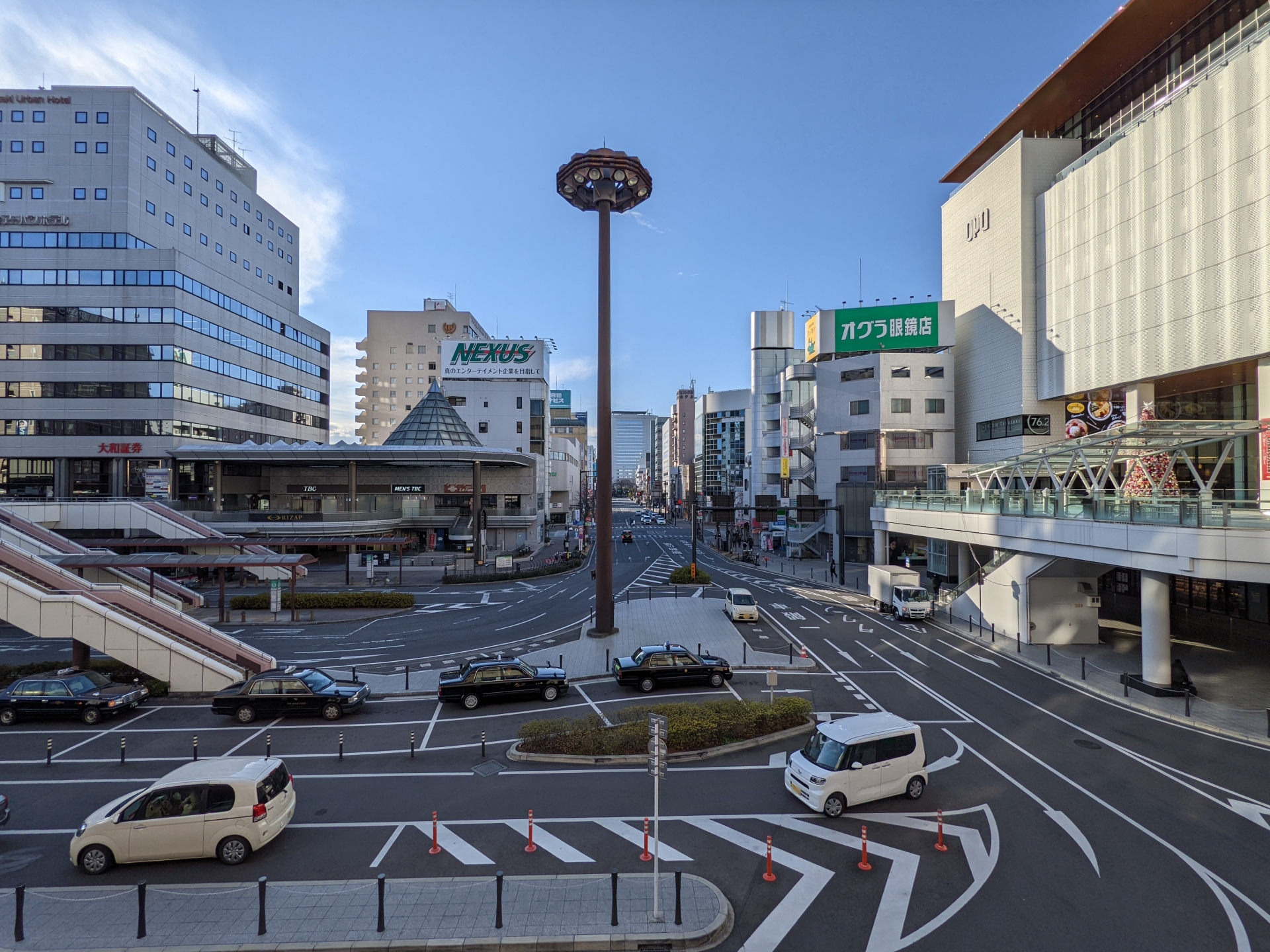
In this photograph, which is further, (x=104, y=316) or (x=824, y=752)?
(x=104, y=316)

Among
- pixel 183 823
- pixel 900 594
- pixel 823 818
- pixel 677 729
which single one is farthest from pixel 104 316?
pixel 823 818

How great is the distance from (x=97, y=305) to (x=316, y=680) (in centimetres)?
6494

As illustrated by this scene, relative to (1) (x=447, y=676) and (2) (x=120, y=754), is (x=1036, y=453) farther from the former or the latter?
(2) (x=120, y=754)

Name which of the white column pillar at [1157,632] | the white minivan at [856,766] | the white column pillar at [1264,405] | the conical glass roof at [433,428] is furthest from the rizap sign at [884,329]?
the white minivan at [856,766]

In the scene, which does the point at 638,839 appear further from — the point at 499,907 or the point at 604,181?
the point at 604,181

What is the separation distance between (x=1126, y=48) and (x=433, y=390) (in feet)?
241

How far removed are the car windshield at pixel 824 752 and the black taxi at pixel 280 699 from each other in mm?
14516

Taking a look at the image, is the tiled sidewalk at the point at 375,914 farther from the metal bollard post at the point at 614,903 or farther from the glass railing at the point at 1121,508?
the glass railing at the point at 1121,508

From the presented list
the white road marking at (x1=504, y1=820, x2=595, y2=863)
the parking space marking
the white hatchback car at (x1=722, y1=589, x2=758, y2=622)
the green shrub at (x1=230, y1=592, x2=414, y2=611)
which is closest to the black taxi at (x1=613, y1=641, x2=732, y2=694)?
the parking space marking

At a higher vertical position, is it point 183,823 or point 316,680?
point 183,823

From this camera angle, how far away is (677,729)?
16.8m

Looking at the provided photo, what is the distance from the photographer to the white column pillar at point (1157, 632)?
848 inches

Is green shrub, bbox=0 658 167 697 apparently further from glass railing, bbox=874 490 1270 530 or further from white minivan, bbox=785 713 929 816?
glass railing, bbox=874 490 1270 530

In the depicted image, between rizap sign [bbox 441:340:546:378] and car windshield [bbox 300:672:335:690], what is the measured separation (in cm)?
7207
